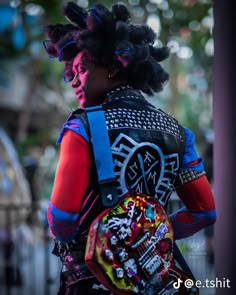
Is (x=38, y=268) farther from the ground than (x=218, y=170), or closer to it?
closer to it

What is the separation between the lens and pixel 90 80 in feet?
7.07

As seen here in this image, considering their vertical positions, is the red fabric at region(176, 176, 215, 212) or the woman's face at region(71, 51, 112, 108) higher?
the woman's face at region(71, 51, 112, 108)

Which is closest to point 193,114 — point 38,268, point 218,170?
point 38,268

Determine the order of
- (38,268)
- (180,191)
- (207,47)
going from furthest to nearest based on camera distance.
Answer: (38,268), (207,47), (180,191)

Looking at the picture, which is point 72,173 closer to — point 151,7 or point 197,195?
point 197,195

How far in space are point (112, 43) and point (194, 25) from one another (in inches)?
123

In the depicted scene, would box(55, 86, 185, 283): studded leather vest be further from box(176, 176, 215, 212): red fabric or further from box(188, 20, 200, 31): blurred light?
box(188, 20, 200, 31): blurred light

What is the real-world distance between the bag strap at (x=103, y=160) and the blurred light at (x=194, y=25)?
10.3 ft

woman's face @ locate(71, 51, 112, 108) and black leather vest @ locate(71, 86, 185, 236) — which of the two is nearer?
black leather vest @ locate(71, 86, 185, 236)

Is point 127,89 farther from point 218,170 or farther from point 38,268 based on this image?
point 38,268

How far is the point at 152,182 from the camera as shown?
2.13m

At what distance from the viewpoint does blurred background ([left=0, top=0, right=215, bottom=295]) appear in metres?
3.94

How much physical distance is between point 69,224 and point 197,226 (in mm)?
610

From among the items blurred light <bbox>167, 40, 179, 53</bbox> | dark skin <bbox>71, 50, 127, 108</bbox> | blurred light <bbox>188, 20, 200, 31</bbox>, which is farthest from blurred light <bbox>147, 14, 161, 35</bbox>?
dark skin <bbox>71, 50, 127, 108</bbox>
